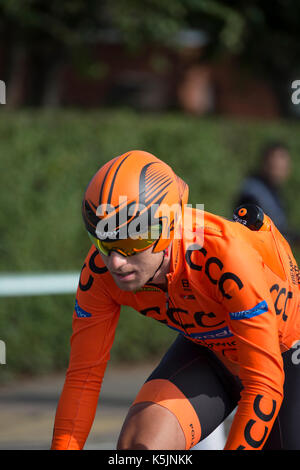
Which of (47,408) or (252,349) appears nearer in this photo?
(252,349)

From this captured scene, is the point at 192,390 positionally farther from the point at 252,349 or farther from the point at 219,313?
the point at 252,349

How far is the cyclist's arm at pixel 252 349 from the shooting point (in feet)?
9.08

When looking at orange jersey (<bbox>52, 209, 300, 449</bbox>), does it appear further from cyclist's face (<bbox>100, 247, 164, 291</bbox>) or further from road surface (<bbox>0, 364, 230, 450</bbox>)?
road surface (<bbox>0, 364, 230, 450</bbox>)

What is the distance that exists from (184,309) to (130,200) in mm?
697

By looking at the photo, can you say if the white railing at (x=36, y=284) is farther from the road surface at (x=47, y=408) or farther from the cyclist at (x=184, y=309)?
the cyclist at (x=184, y=309)

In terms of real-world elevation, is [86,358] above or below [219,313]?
below

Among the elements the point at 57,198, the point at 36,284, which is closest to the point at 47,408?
the point at 36,284

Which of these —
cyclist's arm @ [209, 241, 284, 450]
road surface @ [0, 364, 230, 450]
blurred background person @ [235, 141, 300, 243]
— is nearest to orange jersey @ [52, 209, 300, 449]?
cyclist's arm @ [209, 241, 284, 450]

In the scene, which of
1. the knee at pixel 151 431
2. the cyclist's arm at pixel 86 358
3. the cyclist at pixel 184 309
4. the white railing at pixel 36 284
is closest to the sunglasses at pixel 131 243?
the cyclist at pixel 184 309

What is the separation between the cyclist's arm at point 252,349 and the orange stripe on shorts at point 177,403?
52 cm

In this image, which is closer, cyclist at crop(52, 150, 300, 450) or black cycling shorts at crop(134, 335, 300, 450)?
cyclist at crop(52, 150, 300, 450)

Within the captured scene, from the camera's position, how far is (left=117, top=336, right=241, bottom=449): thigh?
3.33 m

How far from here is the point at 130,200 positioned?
2754mm

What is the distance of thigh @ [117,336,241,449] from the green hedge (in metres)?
4.95
